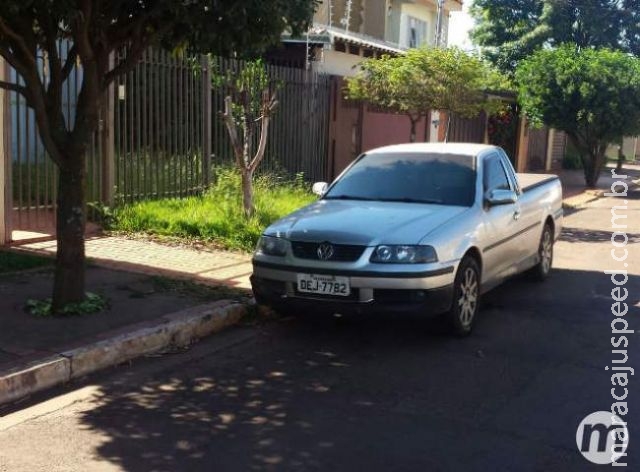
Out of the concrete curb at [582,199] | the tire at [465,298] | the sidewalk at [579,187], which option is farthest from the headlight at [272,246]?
the sidewalk at [579,187]

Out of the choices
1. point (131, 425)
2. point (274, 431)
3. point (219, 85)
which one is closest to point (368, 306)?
point (274, 431)

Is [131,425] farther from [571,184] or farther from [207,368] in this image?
[571,184]

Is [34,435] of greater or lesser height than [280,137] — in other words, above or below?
below

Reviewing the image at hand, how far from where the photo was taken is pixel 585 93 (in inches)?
810

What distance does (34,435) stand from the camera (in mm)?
4461

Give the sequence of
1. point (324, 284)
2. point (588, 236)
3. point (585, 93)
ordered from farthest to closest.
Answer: point (585, 93) → point (588, 236) → point (324, 284)

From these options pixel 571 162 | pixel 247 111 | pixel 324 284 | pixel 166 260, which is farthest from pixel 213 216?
pixel 571 162

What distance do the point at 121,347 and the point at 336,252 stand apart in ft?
5.82

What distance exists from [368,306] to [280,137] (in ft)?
30.8

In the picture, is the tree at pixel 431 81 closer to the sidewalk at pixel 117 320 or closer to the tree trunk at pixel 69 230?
the sidewalk at pixel 117 320

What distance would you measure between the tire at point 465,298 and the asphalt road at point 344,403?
0.48ft

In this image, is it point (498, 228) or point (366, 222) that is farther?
point (498, 228)

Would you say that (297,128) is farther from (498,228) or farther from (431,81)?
(498,228)

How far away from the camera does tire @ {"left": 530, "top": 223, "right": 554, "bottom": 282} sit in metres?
8.98
